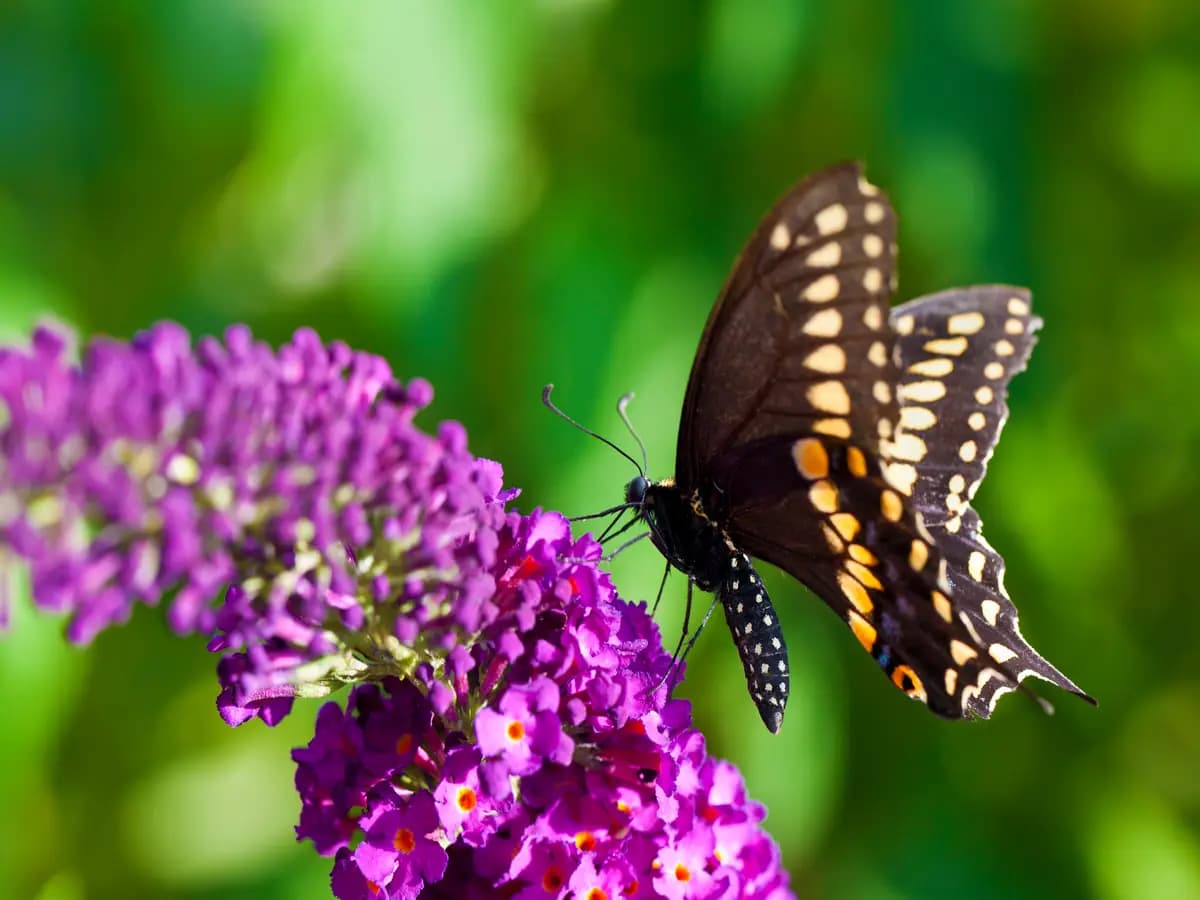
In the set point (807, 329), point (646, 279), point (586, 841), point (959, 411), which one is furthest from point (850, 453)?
point (646, 279)

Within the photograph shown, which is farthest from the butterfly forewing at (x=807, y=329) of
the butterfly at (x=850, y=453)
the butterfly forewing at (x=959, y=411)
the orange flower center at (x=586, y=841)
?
the orange flower center at (x=586, y=841)

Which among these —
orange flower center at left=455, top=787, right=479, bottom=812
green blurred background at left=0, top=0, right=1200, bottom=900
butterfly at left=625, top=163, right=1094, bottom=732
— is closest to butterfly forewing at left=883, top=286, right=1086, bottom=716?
butterfly at left=625, top=163, right=1094, bottom=732

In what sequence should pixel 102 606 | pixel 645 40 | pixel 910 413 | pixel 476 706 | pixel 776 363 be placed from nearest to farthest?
pixel 102 606 → pixel 476 706 → pixel 776 363 → pixel 910 413 → pixel 645 40

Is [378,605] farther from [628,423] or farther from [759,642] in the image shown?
[628,423]

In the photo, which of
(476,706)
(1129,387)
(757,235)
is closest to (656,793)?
(476,706)

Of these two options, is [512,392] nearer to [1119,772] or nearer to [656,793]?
[656,793]

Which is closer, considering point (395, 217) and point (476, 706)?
point (476, 706)

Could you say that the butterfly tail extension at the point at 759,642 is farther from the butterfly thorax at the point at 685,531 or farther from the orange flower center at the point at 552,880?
the orange flower center at the point at 552,880
